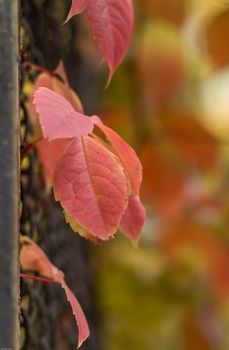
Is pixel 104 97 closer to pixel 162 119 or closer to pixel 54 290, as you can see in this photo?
pixel 162 119

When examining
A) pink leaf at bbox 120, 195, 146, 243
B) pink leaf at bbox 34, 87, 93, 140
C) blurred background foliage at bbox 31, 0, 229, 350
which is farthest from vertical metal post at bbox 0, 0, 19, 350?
blurred background foliage at bbox 31, 0, 229, 350

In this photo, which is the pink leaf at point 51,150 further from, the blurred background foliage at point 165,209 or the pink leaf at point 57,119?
the blurred background foliage at point 165,209

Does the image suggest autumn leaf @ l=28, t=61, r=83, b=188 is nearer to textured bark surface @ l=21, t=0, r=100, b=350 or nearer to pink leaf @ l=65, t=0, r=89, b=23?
textured bark surface @ l=21, t=0, r=100, b=350

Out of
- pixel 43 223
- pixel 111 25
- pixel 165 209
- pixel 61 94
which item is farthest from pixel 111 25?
pixel 165 209

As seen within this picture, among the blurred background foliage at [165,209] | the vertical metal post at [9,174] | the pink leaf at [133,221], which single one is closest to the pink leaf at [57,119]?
the vertical metal post at [9,174]

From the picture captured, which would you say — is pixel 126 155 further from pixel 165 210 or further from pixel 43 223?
pixel 165 210

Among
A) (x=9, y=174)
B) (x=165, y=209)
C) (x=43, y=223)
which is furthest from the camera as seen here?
(x=165, y=209)

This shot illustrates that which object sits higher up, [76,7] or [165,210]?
[76,7]
